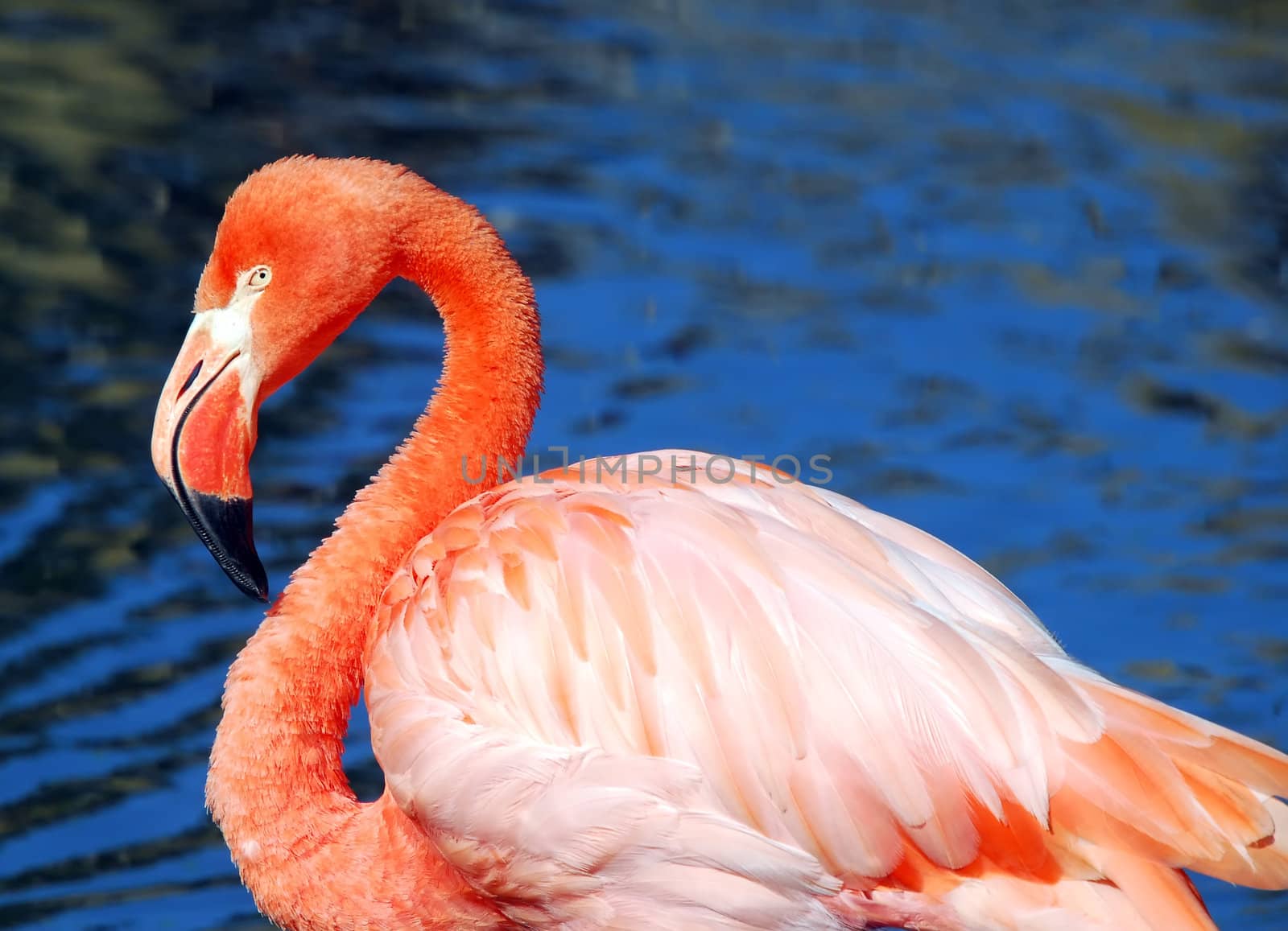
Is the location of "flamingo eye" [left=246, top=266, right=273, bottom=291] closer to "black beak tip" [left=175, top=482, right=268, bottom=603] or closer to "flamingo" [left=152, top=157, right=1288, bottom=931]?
"flamingo" [left=152, top=157, right=1288, bottom=931]

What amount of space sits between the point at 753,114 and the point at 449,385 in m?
6.16

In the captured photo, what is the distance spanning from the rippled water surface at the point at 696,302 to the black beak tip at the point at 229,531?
1.12m

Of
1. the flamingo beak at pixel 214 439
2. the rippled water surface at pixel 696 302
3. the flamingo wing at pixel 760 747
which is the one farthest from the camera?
the rippled water surface at pixel 696 302

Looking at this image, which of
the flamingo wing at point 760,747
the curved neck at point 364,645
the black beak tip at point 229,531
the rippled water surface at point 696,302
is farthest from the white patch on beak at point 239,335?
the rippled water surface at point 696,302

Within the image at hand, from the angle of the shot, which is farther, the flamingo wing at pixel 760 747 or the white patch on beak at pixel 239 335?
the white patch on beak at pixel 239 335

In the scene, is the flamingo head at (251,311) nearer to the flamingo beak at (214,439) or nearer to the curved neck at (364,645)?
the flamingo beak at (214,439)

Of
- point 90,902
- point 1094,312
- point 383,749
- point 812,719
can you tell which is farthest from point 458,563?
point 1094,312

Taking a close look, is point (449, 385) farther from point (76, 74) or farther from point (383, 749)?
point (76, 74)

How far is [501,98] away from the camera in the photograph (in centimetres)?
961

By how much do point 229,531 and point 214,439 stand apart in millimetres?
192

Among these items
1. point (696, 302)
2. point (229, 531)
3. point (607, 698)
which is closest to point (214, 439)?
point (229, 531)

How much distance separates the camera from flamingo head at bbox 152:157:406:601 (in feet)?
11.4

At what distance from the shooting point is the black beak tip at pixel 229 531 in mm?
3469

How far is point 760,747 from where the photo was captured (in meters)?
3.24
